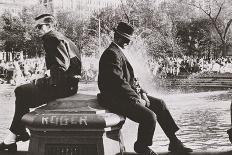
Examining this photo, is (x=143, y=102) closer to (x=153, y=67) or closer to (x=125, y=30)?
(x=125, y=30)

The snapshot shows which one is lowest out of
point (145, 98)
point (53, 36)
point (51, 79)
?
point (145, 98)

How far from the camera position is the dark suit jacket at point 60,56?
11.5 feet

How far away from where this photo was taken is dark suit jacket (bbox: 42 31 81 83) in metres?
3.51

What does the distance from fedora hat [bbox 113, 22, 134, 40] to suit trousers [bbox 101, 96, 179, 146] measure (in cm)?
47

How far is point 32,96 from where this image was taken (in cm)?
364

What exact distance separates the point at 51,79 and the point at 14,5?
109 feet

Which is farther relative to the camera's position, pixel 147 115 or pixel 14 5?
pixel 14 5

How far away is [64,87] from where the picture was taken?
138 inches

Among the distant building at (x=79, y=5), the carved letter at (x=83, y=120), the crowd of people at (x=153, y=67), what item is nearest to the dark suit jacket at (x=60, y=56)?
the carved letter at (x=83, y=120)

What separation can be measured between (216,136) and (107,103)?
244 inches

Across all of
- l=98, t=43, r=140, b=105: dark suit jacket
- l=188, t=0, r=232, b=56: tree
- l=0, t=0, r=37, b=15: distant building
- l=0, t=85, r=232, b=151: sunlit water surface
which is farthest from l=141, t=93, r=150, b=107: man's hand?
l=0, t=0, r=37, b=15: distant building

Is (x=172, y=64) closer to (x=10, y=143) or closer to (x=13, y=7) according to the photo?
(x=13, y=7)

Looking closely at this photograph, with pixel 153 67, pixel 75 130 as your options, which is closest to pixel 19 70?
pixel 153 67

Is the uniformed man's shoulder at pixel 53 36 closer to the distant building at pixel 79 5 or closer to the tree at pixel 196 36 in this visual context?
the distant building at pixel 79 5
